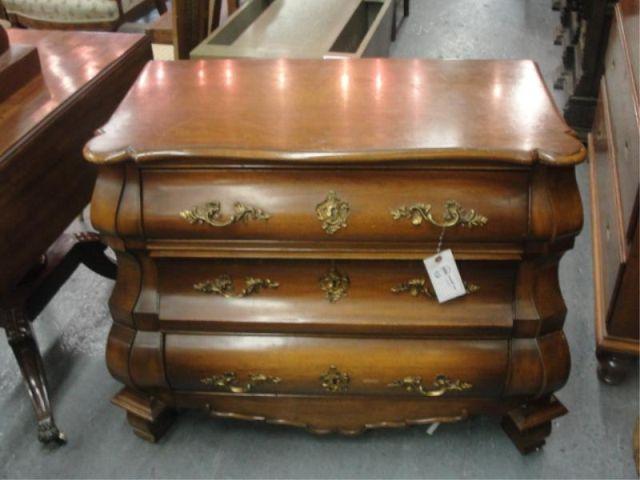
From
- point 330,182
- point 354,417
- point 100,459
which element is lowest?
point 100,459

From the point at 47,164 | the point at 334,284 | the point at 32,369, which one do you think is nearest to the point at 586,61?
the point at 334,284

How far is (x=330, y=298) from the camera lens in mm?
1181

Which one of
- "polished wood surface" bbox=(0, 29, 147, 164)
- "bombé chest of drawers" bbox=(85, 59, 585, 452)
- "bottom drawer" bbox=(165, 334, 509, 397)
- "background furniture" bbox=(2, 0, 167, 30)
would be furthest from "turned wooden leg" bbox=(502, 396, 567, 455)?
"background furniture" bbox=(2, 0, 167, 30)

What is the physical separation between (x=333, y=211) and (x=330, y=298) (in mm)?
199

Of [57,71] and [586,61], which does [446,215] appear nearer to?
[57,71]

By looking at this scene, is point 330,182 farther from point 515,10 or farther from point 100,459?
point 515,10

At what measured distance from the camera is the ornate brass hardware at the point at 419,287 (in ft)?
3.79

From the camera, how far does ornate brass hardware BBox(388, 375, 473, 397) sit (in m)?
1.23

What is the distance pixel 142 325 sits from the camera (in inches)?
48.0

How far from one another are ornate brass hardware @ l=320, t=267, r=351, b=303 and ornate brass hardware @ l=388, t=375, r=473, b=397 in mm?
217

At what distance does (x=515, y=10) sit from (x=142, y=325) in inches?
137

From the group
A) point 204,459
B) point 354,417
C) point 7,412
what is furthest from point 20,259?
point 354,417

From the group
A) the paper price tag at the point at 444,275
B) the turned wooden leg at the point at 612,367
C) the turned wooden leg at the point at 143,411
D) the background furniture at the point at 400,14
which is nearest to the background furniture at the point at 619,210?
the turned wooden leg at the point at 612,367

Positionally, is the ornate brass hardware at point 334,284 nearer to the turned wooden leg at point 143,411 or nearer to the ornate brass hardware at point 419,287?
the ornate brass hardware at point 419,287
